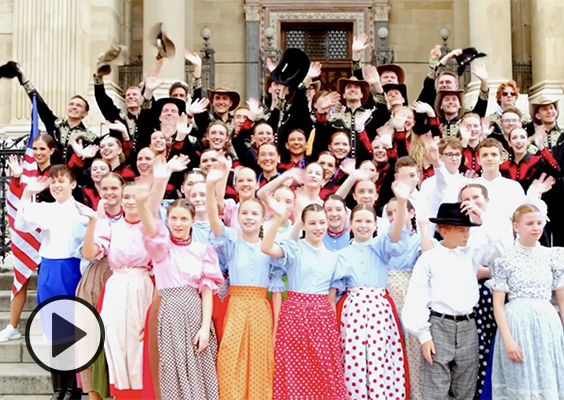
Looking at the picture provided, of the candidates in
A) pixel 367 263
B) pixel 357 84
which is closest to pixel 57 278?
pixel 367 263

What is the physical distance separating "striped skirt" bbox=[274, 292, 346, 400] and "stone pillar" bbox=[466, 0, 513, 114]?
879 cm

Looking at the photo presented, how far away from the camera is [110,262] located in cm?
543

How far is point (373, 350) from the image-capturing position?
16.2 feet

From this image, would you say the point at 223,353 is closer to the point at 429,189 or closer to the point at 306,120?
the point at 429,189

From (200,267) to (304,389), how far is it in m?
1.05

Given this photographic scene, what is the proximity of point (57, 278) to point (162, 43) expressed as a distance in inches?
140

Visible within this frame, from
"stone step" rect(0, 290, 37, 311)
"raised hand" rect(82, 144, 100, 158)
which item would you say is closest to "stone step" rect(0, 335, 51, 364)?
→ "stone step" rect(0, 290, 37, 311)

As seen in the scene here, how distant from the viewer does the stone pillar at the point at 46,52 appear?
12250 mm

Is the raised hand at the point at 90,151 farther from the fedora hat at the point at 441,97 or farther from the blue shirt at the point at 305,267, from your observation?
the fedora hat at the point at 441,97

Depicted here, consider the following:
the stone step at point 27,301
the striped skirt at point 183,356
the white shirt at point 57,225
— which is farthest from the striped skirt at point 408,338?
the stone step at point 27,301

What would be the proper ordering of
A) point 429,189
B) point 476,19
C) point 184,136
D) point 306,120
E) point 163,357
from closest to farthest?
point 163,357 < point 429,189 < point 184,136 < point 306,120 < point 476,19

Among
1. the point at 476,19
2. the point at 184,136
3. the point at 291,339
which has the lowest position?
the point at 291,339

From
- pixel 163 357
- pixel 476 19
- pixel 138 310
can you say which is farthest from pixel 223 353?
pixel 476 19

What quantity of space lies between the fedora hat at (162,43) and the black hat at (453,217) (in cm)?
434
